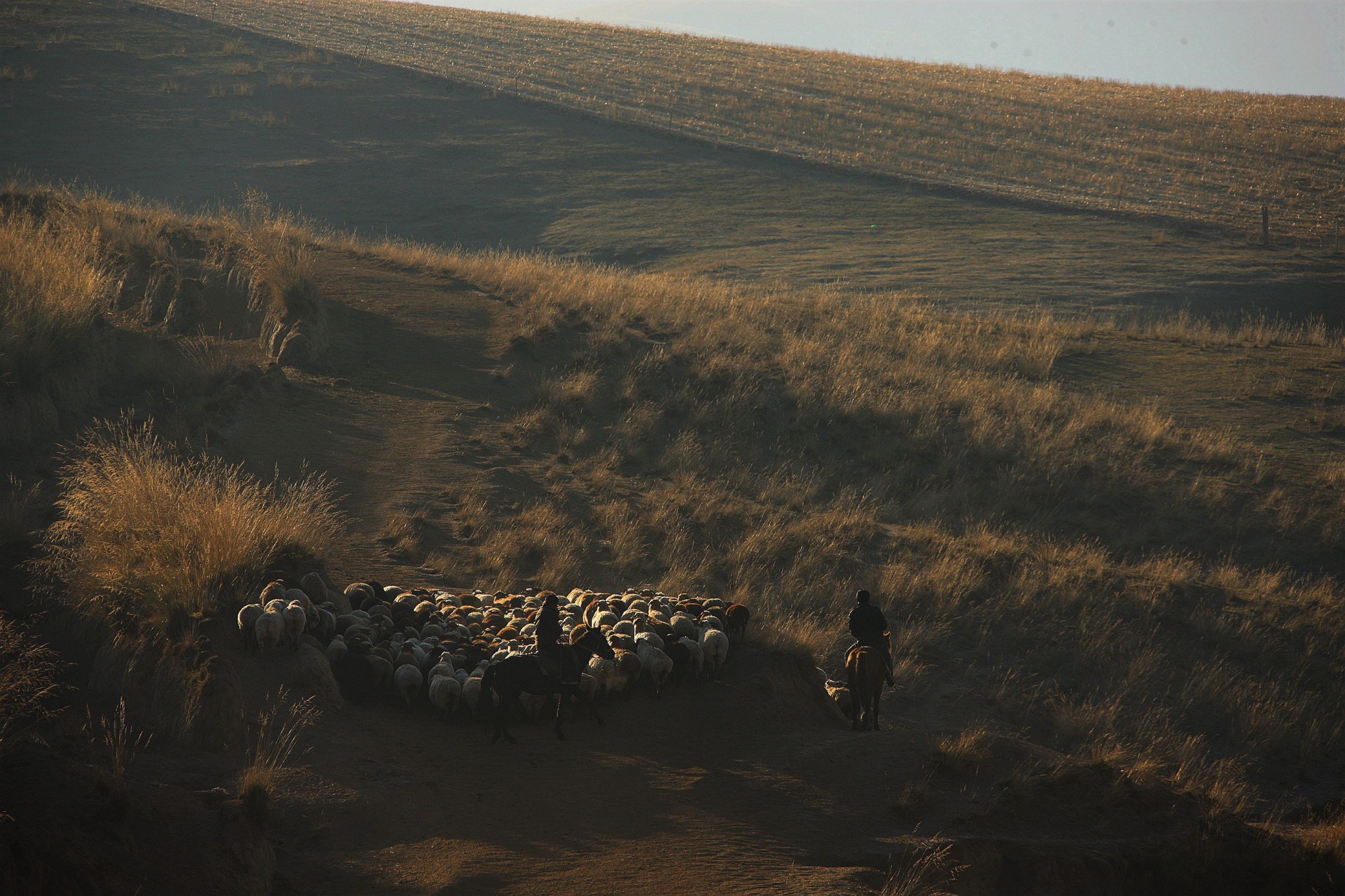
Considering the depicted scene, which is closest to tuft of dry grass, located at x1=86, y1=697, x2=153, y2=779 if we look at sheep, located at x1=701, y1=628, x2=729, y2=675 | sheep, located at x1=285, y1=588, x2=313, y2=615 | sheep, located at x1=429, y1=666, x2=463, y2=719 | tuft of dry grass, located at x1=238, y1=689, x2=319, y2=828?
tuft of dry grass, located at x1=238, y1=689, x2=319, y2=828

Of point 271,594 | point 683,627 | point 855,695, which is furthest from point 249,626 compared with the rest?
point 855,695

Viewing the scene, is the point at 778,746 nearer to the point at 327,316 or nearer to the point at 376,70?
the point at 327,316

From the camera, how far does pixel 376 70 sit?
5138 cm

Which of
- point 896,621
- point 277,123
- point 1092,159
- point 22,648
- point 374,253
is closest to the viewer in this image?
point 22,648

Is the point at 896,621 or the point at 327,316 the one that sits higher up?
the point at 327,316

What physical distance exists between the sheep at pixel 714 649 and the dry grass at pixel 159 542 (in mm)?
4255

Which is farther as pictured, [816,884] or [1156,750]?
[1156,750]

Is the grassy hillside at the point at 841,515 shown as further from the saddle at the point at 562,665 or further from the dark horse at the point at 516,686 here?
the saddle at the point at 562,665

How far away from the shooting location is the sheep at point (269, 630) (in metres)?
7.94

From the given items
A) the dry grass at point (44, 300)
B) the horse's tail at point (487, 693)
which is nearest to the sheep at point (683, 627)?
the horse's tail at point (487, 693)

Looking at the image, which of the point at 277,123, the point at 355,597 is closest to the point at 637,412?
the point at 355,597

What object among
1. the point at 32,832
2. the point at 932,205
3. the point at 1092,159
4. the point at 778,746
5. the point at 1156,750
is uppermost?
the point at 1092,159

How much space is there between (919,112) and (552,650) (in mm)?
53339

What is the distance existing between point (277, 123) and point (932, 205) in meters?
30.3
